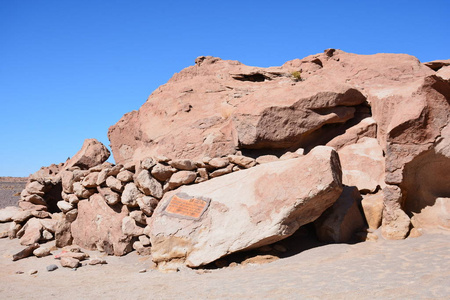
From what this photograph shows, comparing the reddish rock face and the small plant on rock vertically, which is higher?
the small plant on rock

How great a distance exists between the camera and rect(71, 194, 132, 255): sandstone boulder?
6.34 meters

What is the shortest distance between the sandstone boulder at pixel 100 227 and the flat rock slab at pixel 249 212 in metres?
1.40

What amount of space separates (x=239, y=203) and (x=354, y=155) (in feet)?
8.67

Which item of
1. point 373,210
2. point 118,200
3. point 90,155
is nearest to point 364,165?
point 373,210

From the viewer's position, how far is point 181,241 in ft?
16.5

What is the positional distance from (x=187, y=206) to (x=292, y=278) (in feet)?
6.47

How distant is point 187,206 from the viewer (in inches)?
212

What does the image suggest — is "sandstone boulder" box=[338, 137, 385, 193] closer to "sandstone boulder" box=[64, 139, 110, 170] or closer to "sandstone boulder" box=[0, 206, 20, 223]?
"sandstone boulder" box=[64, 139, 110, 170]

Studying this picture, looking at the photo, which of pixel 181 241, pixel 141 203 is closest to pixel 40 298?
pixel 181 241

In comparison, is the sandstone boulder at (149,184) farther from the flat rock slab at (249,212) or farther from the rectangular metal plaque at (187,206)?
the flat rock slab at (249,212)

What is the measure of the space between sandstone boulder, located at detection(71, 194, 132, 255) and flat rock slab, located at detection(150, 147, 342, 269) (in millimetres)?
1403

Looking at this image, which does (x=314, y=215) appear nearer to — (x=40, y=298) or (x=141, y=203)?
(x=141, y=203)

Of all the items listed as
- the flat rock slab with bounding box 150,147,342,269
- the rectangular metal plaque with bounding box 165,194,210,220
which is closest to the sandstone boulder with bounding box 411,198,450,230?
the flat rock slab with bounding box 150,147,342,269

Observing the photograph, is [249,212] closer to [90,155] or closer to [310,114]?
[310,114]
